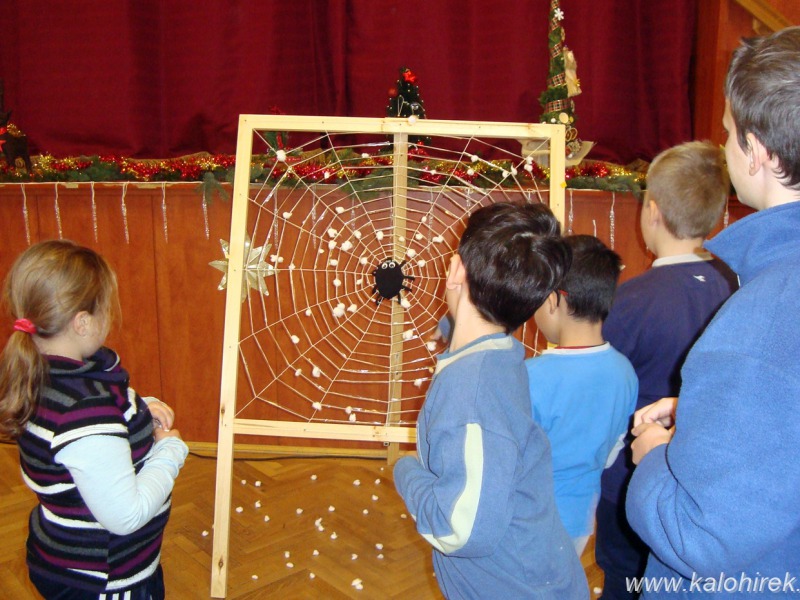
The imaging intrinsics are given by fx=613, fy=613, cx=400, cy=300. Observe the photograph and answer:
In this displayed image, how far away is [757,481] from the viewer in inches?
24.1

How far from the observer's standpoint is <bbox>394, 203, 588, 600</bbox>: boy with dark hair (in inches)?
34.2

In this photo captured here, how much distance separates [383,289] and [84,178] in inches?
61.7

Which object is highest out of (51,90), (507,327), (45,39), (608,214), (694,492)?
(45,39)

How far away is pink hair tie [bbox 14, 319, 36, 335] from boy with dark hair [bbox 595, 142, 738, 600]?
1.16m

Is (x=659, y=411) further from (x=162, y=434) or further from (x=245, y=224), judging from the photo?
(x=245, y=224)

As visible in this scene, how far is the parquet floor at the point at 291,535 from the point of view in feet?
6.10

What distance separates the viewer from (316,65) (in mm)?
3201

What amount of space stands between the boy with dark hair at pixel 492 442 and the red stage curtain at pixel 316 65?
2316mm

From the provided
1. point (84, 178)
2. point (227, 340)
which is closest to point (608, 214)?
point (227, 340)

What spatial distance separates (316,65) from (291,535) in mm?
2305

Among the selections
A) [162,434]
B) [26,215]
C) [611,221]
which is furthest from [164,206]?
[611,221]

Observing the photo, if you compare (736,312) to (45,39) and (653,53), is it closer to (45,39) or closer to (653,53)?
(653,53)

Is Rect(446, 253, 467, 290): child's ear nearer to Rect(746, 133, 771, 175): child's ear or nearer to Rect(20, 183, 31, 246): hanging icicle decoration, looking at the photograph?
Rect(746, 133, 771, 175): child's ear

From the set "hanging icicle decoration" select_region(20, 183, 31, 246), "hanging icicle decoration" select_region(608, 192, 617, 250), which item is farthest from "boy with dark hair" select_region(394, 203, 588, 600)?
"hanging icicle decoration" select_region(20, 183, 31, 246)
